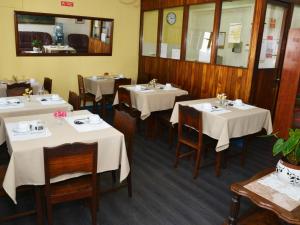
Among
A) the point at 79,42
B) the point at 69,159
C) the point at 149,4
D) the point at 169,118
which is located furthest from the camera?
the point at 149,4

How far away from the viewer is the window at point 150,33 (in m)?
5.83

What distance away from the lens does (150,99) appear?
3.94m

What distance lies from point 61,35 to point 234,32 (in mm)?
3200

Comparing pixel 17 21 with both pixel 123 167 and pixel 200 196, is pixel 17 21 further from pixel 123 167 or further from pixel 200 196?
pixel 200 196

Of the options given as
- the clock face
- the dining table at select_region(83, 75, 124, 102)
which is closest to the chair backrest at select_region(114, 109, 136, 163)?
the dining table at select_region(83, 75, 124, 102)

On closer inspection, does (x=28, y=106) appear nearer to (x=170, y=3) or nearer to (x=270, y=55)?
(x=170, y=3)

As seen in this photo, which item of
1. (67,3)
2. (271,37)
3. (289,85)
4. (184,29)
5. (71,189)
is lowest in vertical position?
(71,189)

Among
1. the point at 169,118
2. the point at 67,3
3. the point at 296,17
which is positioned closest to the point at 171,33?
the point at 67,3

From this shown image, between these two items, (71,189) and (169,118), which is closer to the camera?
(71,189)

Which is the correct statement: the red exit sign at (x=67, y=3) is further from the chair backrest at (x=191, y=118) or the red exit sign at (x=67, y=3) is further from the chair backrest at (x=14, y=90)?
the chair backrest at (x=191, y=118)

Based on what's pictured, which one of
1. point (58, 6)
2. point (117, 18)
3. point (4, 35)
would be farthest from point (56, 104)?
point (117, 18)

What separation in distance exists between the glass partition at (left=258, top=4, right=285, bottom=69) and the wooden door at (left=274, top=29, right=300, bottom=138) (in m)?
0.31

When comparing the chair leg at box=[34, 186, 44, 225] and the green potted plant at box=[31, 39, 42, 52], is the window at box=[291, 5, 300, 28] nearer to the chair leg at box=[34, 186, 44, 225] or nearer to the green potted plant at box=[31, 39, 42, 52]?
the green potted plant at box=[31, 39, 42, 52]

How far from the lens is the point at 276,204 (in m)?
1.50
